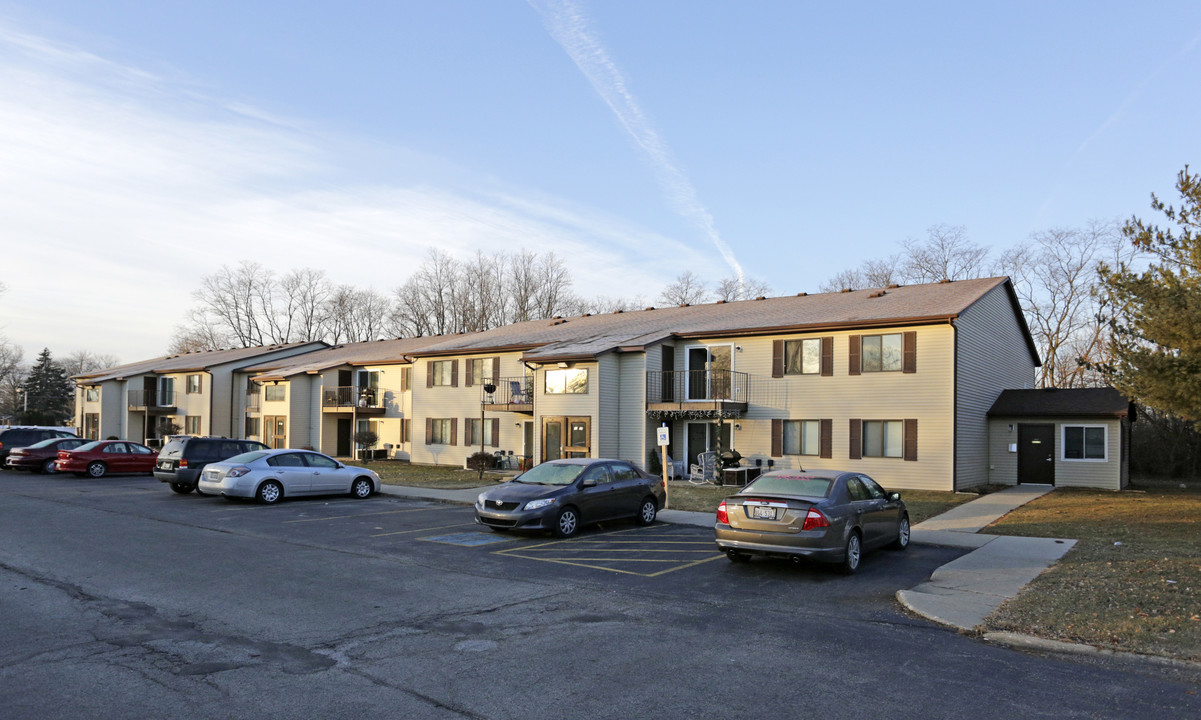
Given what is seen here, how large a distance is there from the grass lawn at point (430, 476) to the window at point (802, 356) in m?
10.7

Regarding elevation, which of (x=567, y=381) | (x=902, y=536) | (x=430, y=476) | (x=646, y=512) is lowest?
(x=430, y=476)

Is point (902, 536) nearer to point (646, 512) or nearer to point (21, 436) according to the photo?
point (646, 512)

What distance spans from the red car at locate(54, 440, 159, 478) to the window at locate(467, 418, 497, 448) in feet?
39.2

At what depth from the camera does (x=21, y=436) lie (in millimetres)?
34156

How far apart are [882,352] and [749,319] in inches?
219

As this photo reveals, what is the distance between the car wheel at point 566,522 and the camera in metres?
14.4

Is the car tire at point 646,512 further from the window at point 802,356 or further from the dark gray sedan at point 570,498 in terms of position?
the window at point 802,356

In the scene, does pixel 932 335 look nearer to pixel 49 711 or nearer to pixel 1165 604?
pixel 1165 604

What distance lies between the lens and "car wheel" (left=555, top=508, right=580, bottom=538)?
47.1ft

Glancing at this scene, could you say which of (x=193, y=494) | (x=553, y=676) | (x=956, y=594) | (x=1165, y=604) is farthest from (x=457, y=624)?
(x=193, y=494)

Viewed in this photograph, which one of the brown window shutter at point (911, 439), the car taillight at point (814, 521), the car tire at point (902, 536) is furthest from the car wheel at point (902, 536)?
the brown window shutter at point (911, 439)

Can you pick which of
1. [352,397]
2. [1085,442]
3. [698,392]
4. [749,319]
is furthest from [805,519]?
[352,397]

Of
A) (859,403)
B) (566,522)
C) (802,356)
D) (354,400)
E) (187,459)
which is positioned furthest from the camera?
(354,400)

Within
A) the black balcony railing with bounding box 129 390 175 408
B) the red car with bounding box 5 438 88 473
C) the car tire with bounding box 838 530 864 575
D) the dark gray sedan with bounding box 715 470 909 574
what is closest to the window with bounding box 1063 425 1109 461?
the dark gray sedan with bounding box 715 470 909 574
